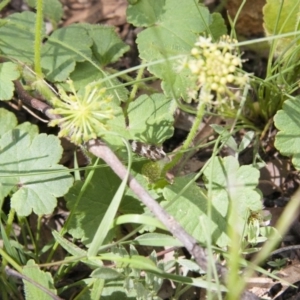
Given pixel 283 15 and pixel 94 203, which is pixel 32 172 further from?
pixel 283 15

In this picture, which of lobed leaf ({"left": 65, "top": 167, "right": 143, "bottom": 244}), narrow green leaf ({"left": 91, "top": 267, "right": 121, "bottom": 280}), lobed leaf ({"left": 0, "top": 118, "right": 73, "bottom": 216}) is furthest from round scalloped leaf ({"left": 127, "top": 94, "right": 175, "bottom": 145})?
narrow green leaf ({"left": 91, "top": 267, "right": 121, "bottom": 280})

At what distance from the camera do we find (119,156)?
221 cm

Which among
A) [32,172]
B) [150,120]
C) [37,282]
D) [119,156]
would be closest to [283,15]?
[150,120]

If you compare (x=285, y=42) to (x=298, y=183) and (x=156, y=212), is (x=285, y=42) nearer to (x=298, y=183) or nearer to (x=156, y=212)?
(x=298, y=183)

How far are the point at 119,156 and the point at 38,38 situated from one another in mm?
661

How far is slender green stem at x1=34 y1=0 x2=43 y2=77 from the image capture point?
2117 mm

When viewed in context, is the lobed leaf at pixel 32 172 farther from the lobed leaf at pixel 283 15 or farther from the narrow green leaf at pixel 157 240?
the lobed leaf at pixel 283 15

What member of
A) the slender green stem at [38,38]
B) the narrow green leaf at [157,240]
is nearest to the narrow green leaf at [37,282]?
the narrow green leaf at [157,240]

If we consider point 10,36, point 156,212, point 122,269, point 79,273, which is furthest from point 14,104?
point 156,212

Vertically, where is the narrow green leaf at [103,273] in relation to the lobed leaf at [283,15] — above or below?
below

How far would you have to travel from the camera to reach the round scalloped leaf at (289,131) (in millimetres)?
2246

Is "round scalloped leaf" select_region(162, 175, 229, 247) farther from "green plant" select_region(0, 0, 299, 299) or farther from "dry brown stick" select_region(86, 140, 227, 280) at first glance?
"dry brown stick" select_region(86, 140, 227, 280)

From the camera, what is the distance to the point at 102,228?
1.75 metres

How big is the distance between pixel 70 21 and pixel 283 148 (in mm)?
1825
